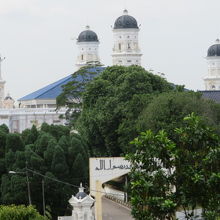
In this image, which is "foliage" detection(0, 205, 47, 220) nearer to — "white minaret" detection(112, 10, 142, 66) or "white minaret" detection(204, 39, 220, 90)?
"white minaret" detection(112, 10, 142, 66)

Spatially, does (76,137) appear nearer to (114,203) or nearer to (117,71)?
(114,203)

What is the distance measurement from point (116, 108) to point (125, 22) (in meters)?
90.0

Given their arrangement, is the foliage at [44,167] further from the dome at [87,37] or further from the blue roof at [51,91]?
the dome at [87,37]

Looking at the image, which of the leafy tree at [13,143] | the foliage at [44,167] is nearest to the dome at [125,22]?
the foliage at [44,167]

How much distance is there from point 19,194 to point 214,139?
2319 centimetres

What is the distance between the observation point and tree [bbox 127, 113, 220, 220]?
95.6 feet

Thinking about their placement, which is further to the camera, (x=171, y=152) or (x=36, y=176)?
(x=36, y=176)

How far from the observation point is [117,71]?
7769cm

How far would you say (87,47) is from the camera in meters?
160

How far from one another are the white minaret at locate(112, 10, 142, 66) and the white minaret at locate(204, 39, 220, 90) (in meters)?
13.4

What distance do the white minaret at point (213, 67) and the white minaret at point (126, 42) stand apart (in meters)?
13.4

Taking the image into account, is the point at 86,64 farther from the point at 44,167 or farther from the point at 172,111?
the point at 44,167

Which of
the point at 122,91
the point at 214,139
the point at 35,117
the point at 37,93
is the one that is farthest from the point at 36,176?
the point at 37,93

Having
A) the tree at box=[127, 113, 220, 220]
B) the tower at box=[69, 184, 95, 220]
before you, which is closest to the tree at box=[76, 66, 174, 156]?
the tower at box=[69, 184, 95, 220]
